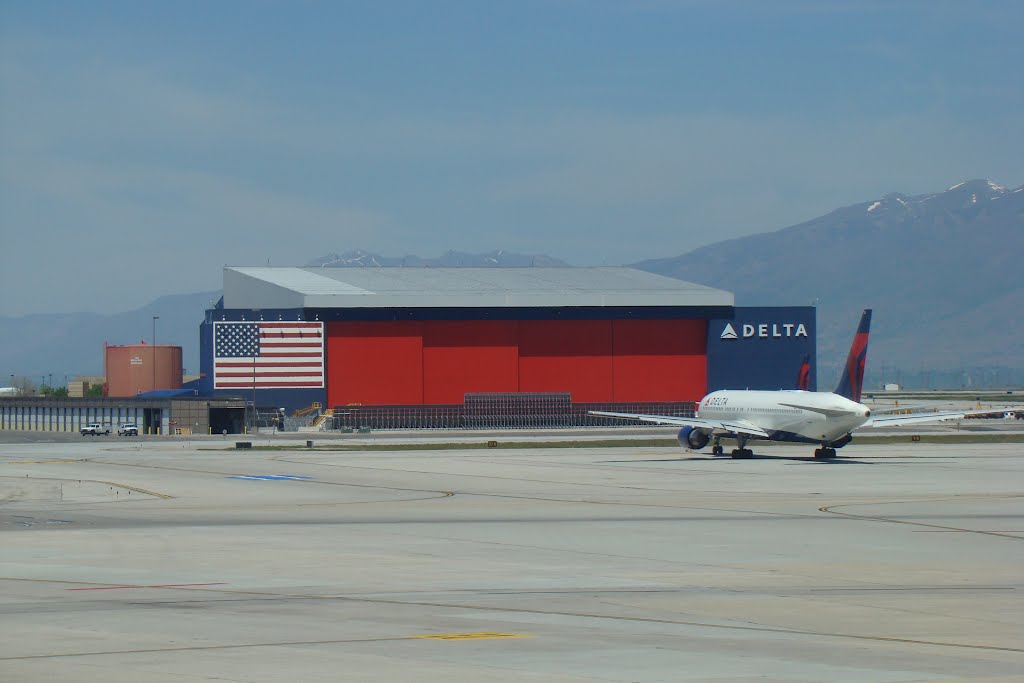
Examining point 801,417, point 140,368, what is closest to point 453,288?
point 140,368

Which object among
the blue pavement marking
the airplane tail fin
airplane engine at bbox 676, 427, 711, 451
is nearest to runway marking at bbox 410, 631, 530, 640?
the blue pavement marking

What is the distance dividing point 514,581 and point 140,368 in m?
142

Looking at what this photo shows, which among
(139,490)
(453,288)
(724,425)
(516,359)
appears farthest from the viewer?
(453,288)

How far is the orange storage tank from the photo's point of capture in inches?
6260

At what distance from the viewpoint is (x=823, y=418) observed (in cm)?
6625

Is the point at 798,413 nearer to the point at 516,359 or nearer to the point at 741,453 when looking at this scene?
the point at 741,453

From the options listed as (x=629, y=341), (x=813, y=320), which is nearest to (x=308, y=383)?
(x=629, y=341)

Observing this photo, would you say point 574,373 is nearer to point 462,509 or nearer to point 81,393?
point 81,393

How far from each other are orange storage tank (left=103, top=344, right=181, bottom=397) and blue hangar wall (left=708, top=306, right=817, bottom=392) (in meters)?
65.6

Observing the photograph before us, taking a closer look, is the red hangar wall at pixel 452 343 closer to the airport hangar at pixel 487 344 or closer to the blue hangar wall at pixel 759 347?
the airport hangar at pixel 487 344

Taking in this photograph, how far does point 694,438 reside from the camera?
2975 inches

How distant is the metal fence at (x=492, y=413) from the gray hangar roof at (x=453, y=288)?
35.8 feet

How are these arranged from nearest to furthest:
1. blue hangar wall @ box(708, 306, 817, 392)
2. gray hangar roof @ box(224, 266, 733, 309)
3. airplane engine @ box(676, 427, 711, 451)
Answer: airplane engine @ box(676, 427, 711, 451) → gray hangar roof @ box(224, 266, 733, 309) → blue hangar wall @ box(708, 306, 817, 392)

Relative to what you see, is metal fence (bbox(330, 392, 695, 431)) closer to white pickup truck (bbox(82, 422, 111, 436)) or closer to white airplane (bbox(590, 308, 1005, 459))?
white pickup truck (bbox(82, 422, 111, 436))
